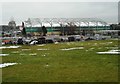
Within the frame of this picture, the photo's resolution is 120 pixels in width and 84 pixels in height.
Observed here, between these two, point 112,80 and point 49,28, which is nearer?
point 112,80

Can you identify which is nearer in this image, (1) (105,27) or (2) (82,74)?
(2) (82,74)

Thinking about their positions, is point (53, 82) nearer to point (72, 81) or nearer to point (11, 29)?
point (72, 81)

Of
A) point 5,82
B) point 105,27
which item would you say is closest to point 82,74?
point 5,82

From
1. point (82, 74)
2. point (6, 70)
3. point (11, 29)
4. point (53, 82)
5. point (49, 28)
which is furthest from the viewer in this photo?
point (49, 28)

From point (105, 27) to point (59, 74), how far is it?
159059 mm

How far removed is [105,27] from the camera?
172m

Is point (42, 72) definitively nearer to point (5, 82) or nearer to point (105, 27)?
point (5, 82)

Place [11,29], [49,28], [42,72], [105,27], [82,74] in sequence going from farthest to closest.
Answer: [105,27], [49,28], [11,29], [42,72], [82,74]

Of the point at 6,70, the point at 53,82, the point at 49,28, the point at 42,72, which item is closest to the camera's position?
the point at 53,82

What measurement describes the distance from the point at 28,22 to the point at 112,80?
150m

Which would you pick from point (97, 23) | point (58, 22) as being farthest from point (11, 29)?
point (97, 23)

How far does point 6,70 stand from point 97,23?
158m

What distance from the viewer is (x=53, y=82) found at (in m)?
13.5

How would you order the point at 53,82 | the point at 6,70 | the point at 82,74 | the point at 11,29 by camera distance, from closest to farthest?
the point at 53,82, the point at 82,74, the point at 6,70, the point at 11,29
